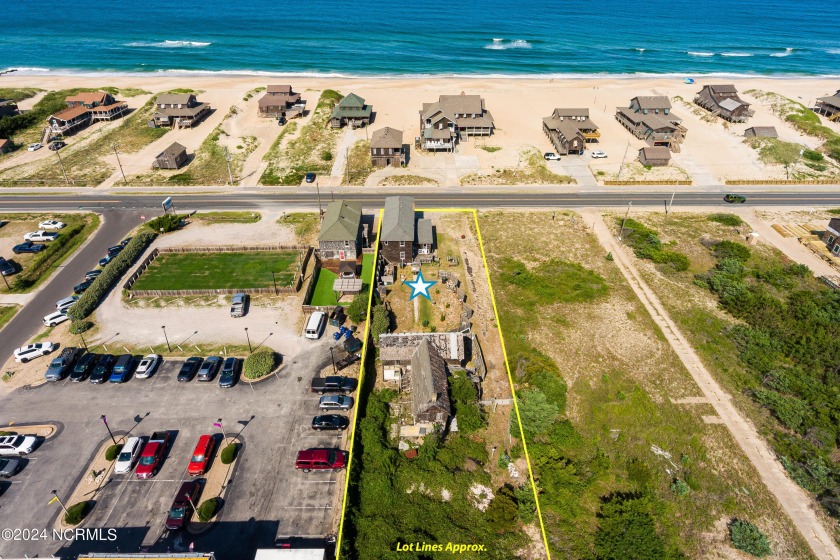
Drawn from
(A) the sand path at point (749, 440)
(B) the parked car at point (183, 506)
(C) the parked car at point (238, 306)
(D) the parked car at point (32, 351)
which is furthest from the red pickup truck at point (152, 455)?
(A) the sand path at point (749, 440)

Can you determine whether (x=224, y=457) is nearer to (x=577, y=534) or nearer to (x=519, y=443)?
(x=519, y=443)

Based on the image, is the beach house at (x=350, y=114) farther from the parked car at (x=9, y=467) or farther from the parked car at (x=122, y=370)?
the parked car at (x=9, y=467)

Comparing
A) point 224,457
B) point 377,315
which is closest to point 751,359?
point 377,315

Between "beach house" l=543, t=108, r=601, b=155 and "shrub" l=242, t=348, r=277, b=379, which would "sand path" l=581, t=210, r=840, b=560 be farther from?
"shrub" l=242, t=348, r=277, b=379

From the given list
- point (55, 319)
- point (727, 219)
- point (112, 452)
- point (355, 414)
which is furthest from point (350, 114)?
point (112, 452)

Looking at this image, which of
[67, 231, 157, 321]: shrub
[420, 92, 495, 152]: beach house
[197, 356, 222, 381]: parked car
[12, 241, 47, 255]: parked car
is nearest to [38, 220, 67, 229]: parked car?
[12, 241, 47, 255]: parked car

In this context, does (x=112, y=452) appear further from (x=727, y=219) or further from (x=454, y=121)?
(x=727, y=219)
